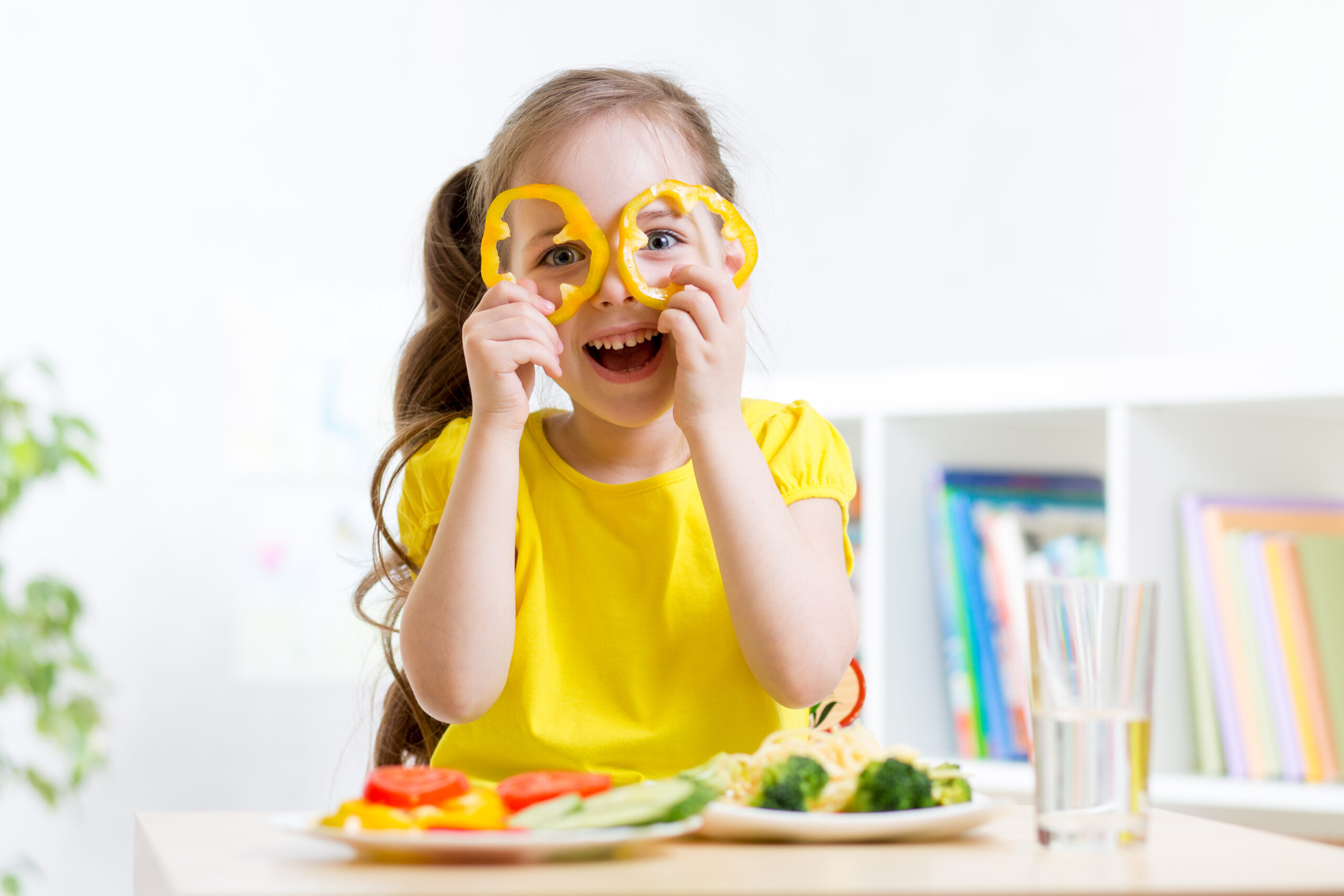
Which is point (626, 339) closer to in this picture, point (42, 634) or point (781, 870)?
point (781, 870)

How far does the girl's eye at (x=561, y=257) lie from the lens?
3.67ft

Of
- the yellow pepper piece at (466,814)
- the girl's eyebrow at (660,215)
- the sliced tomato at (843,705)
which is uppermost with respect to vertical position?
the girl's eyebrow at (660,215)

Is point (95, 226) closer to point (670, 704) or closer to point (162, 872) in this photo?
point (670, 704)

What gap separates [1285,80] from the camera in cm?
231

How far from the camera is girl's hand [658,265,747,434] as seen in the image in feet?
3.32

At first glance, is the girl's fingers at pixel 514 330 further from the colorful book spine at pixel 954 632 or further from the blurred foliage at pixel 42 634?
the blurred foliage at pixel 42 634

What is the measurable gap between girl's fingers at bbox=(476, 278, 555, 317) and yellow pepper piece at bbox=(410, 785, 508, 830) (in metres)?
0.49

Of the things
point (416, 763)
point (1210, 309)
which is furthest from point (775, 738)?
point (1210, 309)

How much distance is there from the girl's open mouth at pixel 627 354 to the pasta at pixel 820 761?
0.44m

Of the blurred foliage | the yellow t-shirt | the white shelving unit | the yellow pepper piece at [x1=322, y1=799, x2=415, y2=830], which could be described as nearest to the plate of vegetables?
the yellow pepper piece at [x1=322, y1=799, x2=415, y2=830]

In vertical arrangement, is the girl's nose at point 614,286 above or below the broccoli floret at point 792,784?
above

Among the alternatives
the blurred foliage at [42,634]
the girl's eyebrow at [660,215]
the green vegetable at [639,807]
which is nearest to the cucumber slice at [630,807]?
the green vegetable at [639,807]

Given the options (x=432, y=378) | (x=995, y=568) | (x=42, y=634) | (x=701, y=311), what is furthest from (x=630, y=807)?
(x=42, y=634)

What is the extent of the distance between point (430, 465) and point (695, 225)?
32 centimetres
